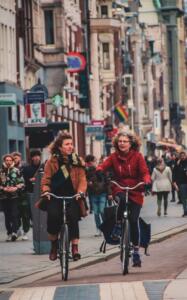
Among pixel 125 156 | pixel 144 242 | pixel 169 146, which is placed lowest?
pixel 169 146

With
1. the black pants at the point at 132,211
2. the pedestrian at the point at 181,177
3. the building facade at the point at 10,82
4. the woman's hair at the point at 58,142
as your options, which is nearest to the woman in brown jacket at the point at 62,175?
the woman's hair at the point at 58,142

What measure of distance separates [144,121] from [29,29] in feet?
229

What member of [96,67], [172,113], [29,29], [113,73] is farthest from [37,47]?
[172,113]

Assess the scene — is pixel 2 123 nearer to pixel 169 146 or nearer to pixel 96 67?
pixel 96 67

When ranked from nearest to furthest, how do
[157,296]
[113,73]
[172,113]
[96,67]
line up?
[157,296] → [96,67] → [113,73] → [172,113]

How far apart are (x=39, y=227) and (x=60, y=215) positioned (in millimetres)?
4848

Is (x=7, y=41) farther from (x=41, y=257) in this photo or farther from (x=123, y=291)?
(x=123, y=291)

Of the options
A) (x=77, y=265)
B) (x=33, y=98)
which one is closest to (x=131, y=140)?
(x=77, y=265)

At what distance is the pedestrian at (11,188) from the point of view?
27.4 m

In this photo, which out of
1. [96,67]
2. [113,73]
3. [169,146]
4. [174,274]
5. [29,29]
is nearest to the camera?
[174,274]

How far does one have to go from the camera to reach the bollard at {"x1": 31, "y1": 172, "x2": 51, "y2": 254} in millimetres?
22497

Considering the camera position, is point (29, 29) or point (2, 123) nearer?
point (2, 123)

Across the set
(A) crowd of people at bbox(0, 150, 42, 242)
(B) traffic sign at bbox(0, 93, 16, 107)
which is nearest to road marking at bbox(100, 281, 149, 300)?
(A) crowd of people at bbox(0, 150, 42, 242)

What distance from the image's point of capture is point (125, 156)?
59.8 ft
